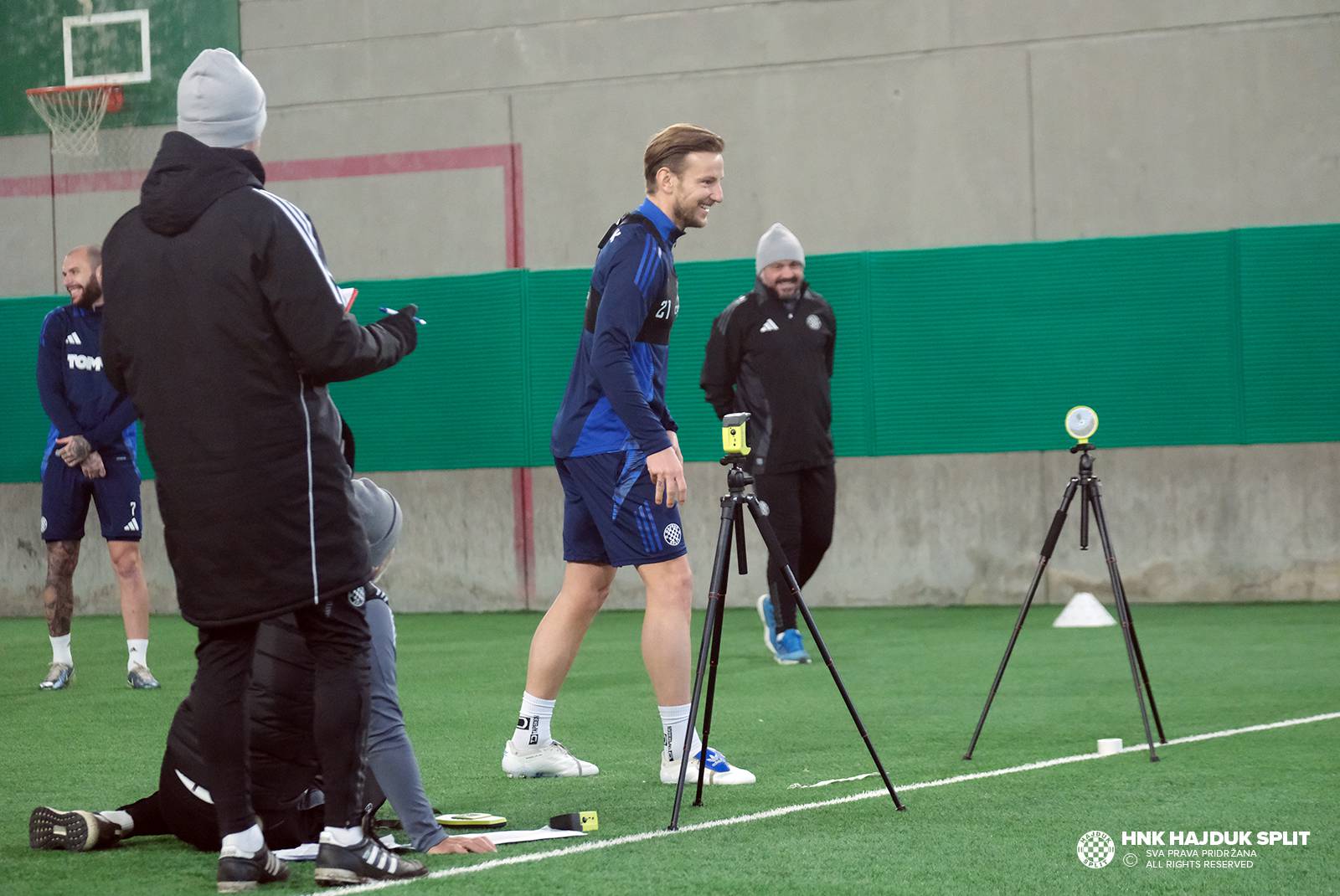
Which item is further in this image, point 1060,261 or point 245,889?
point 1060,261

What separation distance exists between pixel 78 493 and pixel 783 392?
3.61 m

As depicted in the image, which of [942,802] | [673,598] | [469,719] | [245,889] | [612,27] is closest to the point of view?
[245,889]

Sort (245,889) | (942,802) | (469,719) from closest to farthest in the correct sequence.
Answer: (245,889)
(942,802)
(469,719)

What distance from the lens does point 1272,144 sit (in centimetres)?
1133

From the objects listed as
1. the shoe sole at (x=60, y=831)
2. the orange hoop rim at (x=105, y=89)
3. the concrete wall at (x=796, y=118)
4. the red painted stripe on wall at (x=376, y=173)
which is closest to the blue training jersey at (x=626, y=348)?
the shoe sole at (x=60, y=831)

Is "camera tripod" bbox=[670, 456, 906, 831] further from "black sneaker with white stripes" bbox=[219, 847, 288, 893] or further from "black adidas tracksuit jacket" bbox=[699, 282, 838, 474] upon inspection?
"black adidas tracksuit jacket" bbox=[699, 282, 838, 474]

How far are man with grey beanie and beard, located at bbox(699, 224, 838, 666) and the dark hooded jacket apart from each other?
5.30 m

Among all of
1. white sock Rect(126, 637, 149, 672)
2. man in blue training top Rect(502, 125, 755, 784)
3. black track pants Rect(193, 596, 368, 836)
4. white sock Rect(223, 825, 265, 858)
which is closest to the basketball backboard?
white sock Rect(126, 637, 149, 672)

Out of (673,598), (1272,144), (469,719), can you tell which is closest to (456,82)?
(1272,144)

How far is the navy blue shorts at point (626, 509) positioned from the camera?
17.3ft

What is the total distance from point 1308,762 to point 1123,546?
6.37 m

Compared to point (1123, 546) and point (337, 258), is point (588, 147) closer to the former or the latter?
point (337, 258)

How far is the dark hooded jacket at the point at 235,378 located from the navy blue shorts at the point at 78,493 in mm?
4857

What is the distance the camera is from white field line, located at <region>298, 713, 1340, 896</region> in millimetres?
4012
